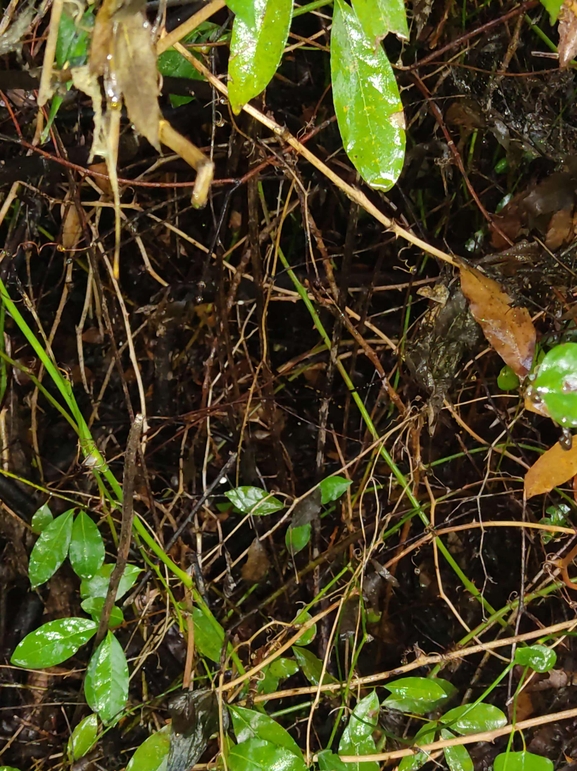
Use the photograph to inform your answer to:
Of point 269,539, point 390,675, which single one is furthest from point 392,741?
point 269,539

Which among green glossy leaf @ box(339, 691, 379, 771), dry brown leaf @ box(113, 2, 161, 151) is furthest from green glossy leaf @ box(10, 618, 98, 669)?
dry brown leaf @ box(113, 2, 161, 151)

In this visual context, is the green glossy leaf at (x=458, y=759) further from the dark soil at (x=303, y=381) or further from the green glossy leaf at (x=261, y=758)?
the green glossy leaf at (x=261, y=758)

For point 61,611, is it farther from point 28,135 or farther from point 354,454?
point 28,135

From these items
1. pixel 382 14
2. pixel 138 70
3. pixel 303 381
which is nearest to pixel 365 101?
pixel 382 14

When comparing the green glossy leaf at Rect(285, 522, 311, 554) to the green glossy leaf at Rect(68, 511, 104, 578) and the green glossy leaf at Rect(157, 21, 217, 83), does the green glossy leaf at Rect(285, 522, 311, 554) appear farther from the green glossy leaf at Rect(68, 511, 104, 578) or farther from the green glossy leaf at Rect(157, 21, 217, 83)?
the green glossy leaf at Rect(157, 21, 217, 83)

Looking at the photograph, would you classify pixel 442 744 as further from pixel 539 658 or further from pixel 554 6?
pixel 554 6

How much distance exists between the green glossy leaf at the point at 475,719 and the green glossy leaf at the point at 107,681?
385 mm

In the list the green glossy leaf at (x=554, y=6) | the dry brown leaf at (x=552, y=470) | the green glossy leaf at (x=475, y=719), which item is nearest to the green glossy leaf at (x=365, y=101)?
the green glossy leaf at (x=554, y=6)

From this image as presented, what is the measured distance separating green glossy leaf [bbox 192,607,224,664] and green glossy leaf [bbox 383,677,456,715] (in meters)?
0.21

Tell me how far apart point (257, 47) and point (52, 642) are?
A: 646 millimetres

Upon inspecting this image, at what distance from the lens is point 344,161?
699 mm

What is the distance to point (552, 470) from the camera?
0.63 meters

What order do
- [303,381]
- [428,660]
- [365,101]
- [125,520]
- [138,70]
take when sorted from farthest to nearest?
[303,381], [428,660], [125,520], [365,101], [138,70]

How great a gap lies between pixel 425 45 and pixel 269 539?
0.67m
